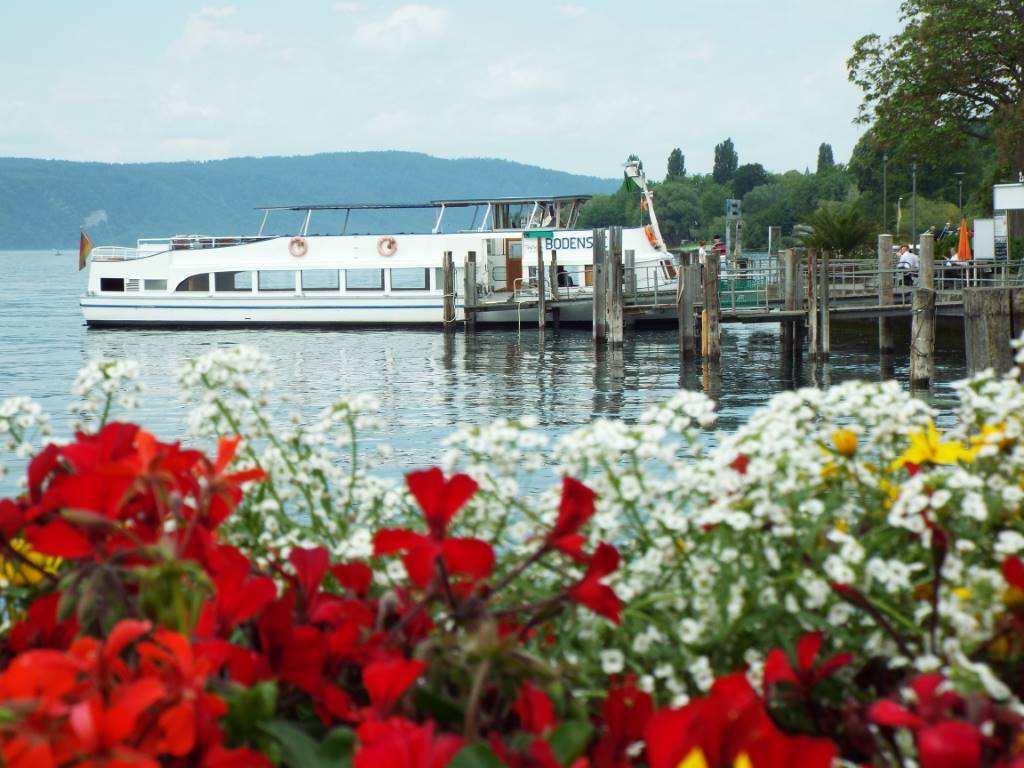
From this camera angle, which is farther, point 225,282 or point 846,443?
point 225,282

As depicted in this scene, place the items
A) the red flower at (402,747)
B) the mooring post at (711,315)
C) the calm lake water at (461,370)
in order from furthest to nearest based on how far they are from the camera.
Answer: the mooring post at (711,315)
the calm lake water at (461,370)
the red flower at (402,747)

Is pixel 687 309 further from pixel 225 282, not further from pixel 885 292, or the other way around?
pixel 225 282

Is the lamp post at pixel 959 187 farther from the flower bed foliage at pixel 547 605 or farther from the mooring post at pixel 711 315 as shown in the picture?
the flower bed foliage at pixel 547 605

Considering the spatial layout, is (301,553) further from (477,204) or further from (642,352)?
(477,204)

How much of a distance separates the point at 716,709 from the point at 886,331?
29.4 metres

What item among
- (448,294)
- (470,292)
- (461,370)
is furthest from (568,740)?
(448,294)

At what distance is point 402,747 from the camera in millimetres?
1256

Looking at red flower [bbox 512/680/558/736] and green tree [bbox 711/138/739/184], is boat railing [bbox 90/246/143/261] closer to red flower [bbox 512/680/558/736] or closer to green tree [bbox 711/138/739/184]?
red flower [bbox 512/680/558/736]

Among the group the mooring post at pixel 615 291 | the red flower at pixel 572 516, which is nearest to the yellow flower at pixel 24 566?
the red flower at pixel 572 516

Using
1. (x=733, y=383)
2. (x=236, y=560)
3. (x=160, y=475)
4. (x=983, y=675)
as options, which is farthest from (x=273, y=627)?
(x=733, y=383)

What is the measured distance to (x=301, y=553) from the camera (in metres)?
1.83

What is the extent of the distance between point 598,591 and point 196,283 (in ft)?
139

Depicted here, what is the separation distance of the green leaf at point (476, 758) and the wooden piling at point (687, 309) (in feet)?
90.3

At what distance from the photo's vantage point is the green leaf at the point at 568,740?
144 centimetres
